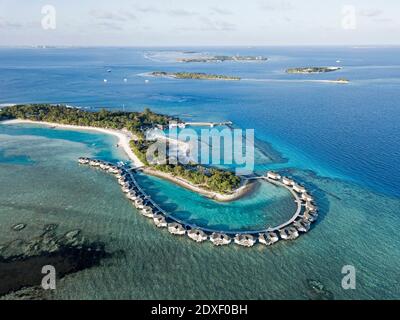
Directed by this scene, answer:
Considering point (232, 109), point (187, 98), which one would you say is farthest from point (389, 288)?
point (187, 98)

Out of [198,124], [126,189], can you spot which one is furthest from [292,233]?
[198,124]

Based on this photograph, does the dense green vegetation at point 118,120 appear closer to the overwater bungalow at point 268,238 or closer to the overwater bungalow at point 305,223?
the overwater bungalow at point 305,223

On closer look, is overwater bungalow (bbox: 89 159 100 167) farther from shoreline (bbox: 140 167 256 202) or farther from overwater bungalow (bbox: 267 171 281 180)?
overwater bungalow (bbox: 267 171 281 180)

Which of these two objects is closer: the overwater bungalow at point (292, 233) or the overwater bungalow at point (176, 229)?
the overwater bungalow at point (292, 233)

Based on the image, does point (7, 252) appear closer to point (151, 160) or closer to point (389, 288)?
point (151, 160)

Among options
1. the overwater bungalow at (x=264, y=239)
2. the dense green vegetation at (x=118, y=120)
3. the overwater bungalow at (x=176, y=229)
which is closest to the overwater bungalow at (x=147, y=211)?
the overwater bungalow at (x=176, y=229)

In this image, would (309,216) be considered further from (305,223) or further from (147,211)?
(147,211)

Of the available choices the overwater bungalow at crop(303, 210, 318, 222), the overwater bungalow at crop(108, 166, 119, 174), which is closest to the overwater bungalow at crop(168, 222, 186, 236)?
the overwater bungalow at crop(303, 210, 318, 222)
